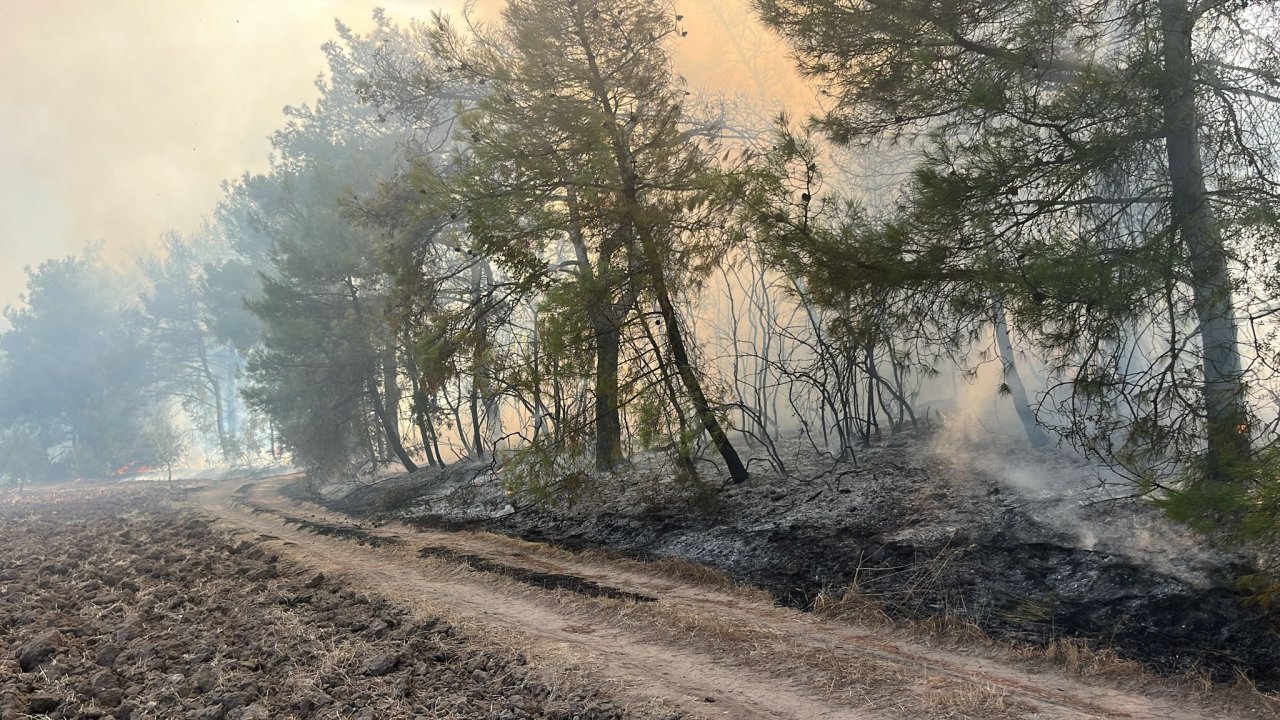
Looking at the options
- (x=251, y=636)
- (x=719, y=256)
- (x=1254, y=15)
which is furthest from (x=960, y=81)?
(x=251, y=636)

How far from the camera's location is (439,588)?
866 cm

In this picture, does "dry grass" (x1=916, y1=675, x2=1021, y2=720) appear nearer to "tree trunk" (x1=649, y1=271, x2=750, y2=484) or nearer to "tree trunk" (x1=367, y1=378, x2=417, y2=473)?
"tree trunk" (x1=649, y1=271, x2=750, y2=484)

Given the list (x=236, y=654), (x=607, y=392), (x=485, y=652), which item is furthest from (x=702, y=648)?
(x=607, y=392)

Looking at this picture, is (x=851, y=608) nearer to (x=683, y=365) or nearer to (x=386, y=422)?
(x=683, y=365)

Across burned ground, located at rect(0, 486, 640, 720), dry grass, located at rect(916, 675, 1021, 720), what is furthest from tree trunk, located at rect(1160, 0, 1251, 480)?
burned ground, located at rect(0, 486, 640, 720)

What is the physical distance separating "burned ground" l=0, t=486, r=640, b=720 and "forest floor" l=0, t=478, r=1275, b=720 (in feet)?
0.06

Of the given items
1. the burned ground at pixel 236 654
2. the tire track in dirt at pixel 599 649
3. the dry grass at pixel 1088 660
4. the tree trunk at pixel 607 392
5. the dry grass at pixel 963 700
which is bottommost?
the dry grass at pixel 1088 660

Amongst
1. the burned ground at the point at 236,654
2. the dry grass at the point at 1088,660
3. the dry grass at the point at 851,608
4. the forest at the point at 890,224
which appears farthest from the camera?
the dry grass at the point at 851,608

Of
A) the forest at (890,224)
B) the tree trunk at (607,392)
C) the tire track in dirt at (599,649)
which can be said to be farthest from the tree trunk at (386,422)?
the tire track in dirt at (599,649)

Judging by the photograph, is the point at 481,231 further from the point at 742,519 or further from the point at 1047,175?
the point at 1047,175

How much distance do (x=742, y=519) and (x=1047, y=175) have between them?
5309 millimetres

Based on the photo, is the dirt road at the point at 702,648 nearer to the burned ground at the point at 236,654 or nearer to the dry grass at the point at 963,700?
the dry grass at the point at 963,700

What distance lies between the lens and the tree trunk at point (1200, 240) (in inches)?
234

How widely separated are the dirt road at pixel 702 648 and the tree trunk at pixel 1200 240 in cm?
203
